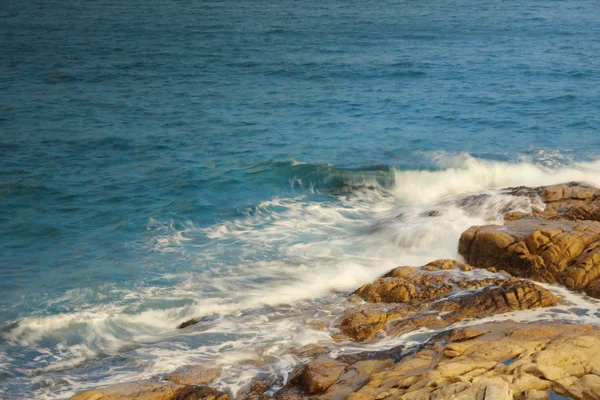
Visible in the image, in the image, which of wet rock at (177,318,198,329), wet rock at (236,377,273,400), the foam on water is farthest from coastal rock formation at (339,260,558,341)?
wet rock at (177,318,198,329)

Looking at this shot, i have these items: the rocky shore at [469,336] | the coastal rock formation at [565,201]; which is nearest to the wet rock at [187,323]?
the rocky shore at [469,336]

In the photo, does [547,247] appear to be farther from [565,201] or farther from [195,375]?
[195,375]

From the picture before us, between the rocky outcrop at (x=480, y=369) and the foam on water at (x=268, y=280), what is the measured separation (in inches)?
32.8

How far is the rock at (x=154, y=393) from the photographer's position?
796 cm

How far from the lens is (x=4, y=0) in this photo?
51.1 metres

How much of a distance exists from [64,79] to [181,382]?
23442mm

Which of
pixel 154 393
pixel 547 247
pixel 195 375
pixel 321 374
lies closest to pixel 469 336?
pixel 321 374

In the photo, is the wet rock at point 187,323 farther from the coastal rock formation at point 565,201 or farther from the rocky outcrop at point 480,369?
the coastal rock formation at point 565,201

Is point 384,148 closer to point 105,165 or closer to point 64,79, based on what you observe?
point 105,165

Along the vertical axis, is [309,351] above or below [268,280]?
above

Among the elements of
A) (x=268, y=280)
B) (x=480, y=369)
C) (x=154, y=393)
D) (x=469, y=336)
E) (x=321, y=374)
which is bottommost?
(x=268, y=280)

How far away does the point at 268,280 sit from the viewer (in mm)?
12688

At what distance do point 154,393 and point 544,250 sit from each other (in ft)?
22.8

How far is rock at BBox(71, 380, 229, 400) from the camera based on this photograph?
796 cm
